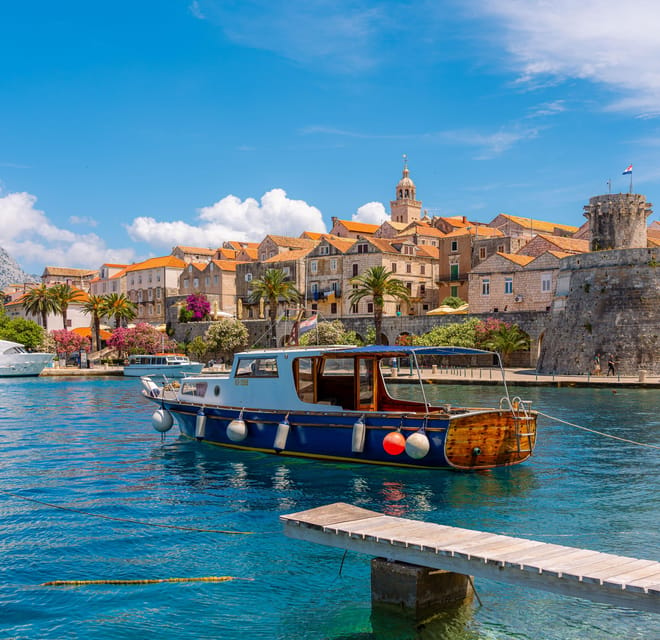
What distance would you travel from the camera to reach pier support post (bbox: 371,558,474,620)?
9102 mm

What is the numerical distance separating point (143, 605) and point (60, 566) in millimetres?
2288

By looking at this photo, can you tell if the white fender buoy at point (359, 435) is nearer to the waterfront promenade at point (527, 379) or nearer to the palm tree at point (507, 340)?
the waterfront promenade at point (527, 379)

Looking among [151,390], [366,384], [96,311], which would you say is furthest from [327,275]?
[366,384]

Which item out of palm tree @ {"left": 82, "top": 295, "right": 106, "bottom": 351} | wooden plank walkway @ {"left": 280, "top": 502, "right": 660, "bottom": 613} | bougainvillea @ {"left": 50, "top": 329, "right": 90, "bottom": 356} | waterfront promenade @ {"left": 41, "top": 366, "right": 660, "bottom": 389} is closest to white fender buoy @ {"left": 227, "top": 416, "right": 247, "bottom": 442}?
wooden plank walkway @ {"left": 280, "top": 502, "right": 660, "bottom": 613}

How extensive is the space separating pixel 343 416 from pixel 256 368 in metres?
3.64

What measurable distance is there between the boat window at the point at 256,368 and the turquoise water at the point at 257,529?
7.50 feet

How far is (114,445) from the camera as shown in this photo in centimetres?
2505

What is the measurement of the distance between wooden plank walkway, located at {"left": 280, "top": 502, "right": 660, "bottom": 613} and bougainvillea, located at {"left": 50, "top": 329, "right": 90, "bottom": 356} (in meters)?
79.2

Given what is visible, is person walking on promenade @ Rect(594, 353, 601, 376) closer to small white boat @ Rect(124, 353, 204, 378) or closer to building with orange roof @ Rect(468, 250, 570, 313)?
building with orange roof @ Rect(468, 250, 570, 313)

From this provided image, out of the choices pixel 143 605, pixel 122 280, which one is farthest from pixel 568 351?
pixel 122 280

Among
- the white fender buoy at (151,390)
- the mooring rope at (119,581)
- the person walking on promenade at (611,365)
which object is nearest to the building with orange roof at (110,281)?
the person walking on promenade at (611,365)

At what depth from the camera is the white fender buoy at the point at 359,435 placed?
1847 centimetres

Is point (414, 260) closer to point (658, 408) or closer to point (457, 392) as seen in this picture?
point (457, 392)

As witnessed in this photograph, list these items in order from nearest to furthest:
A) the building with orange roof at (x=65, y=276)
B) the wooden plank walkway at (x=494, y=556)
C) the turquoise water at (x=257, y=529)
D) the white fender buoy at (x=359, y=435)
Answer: the wooden plank walkway at (x=494, y=556)
the turquoise water at (x=257, y=529)
the white fender buoy at (x=359, y=435)
the building with orange roof at (x=65, y=276)
